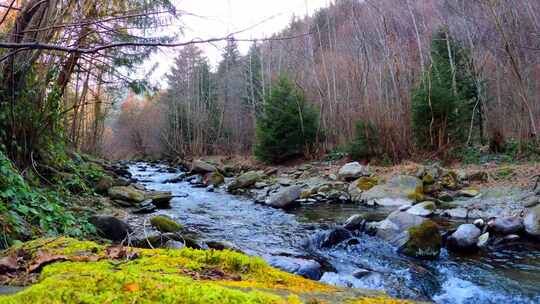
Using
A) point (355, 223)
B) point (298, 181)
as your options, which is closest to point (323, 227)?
point (355, 223)

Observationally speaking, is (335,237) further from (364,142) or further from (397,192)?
(364,142)

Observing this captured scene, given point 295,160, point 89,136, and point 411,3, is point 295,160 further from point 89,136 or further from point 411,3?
point 89,136

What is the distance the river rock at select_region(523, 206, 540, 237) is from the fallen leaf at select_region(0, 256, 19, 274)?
6855 millimetres

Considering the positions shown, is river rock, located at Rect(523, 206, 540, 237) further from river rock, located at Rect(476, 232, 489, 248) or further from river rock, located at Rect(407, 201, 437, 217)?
river rock, located at Rect(407, 201, 437, 217)

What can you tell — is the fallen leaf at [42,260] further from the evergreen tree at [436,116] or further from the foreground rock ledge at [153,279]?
the evergreen tree at [436,116]

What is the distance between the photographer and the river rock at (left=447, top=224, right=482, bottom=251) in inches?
217

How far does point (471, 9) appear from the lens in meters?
13.1

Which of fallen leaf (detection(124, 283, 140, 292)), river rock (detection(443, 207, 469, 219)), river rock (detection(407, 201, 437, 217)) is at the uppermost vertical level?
fallen leaf (detection(124, 283, 140, 292))

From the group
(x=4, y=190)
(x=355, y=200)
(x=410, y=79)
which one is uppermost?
(x=410, y=79)

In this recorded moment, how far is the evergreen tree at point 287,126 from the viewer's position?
647 inches

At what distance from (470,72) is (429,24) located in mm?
3801

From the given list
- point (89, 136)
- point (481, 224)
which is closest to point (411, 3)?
point (481, 224)

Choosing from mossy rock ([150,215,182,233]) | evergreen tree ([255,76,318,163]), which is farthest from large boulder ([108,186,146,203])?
evergreen tree ([255,76,318,163])

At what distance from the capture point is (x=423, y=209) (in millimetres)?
7824
